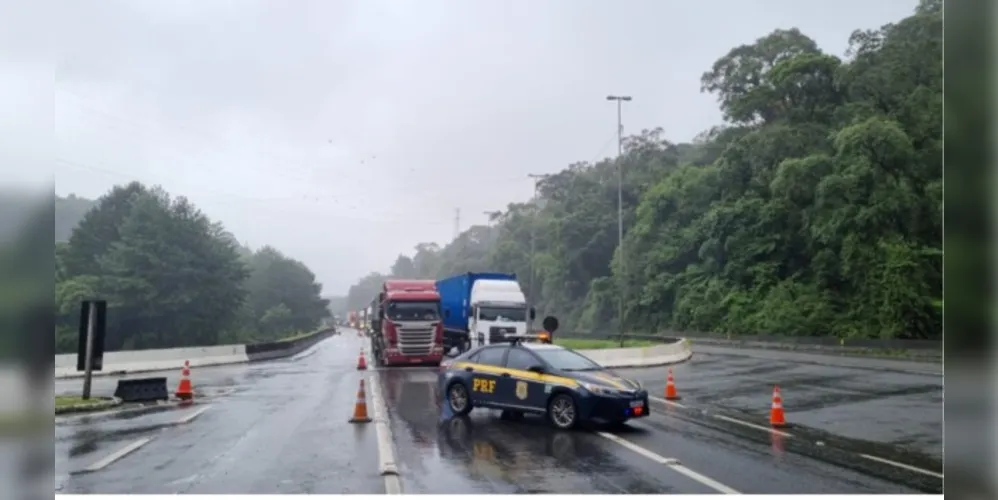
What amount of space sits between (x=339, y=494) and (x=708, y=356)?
3239 cm

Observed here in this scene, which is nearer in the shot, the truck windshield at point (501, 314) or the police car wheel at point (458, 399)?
the police car wheel at point (458, 399)

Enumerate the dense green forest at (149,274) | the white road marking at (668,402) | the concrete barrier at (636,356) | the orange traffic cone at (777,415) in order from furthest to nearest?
the dense green forest at (149,274) → the concrete barrier at (636,356) → the white road marking at (668,402) → the orange traffic cone at (777,415)

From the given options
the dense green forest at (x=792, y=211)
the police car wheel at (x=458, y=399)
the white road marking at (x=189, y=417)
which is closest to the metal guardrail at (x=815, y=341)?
the dense green forest at (x=792, y=211)

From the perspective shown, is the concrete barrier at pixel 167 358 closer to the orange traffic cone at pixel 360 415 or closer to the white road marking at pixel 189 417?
the white road marking at pixel 189 417

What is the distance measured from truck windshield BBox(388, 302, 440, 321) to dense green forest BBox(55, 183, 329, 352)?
38.4 metres

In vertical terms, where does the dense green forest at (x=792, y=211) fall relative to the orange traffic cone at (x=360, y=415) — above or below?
above

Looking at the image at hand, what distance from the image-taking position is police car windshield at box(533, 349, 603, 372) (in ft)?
49.9

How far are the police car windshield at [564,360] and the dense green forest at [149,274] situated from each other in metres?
54.5

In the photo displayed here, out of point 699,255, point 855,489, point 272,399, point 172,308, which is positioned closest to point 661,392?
point 272,399

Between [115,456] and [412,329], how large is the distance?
1978 centimetres

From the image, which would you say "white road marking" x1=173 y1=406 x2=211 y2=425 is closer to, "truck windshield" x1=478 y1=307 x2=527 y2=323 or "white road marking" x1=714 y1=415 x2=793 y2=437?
"white road marking" x1=714 y1=415 x2=793 y2=437

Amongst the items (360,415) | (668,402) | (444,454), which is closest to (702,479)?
(444,454)

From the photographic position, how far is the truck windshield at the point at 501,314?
3712 centimetres

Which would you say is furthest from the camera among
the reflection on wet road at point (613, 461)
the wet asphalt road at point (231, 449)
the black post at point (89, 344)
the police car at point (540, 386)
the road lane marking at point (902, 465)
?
the black post at point (89, 344)
